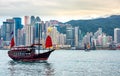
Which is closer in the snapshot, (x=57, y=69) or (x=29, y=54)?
(x=57, y=69)

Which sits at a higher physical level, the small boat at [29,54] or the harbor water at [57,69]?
the small boat at [29,54]

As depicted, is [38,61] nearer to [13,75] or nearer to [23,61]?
[23,61]

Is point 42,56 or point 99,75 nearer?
point 99,75

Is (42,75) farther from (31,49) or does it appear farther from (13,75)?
(31,49)

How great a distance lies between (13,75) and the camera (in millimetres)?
69938

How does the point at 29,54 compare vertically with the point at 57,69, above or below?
above

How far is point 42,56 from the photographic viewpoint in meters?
109

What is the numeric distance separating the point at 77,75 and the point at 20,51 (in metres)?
41.7

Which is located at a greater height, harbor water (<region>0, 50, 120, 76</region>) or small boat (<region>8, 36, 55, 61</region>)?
small boat (<region>8, 36, 55, 61</region>)

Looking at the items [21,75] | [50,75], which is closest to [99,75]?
[50,75]

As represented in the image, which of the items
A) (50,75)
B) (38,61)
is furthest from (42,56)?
(50,75)

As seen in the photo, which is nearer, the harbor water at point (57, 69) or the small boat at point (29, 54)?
the harbor water at point (57, 69)

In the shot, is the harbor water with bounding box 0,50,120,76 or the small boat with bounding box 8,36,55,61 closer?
the harbor water with bounding box 0,50,120,76

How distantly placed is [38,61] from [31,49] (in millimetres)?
3850
